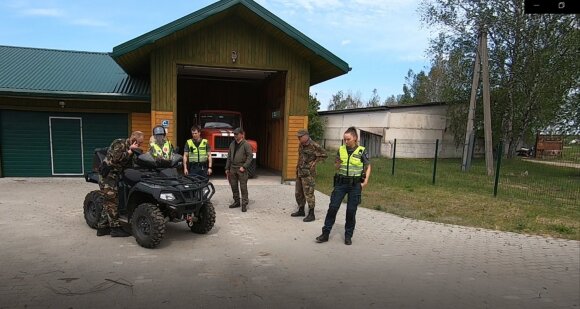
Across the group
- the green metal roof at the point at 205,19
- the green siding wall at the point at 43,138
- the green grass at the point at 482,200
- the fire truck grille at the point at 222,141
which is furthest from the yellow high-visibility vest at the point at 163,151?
the green siding wall at the point at 43,138

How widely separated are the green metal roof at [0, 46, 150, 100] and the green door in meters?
1.07

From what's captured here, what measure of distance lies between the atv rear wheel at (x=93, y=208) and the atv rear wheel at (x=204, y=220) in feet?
4.86

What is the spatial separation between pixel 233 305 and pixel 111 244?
2773 mm

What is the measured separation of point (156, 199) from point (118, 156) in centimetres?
98

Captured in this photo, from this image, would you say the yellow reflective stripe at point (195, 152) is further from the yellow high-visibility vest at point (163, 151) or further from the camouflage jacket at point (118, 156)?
the camouflage jacket at point (118, 156)

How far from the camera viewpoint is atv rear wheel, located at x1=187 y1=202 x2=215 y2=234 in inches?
254

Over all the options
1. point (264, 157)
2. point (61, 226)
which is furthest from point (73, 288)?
point (264, 157)

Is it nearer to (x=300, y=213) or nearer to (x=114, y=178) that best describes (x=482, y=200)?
(x=300, y=213)

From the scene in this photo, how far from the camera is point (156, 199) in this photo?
565cm

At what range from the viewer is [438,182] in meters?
14.3

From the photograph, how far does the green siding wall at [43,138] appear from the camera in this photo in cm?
1262

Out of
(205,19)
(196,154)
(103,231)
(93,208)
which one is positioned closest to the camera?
Result: (103,231)

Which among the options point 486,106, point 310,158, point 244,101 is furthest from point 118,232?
point 486,106

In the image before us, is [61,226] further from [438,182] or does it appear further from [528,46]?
[528,46]
